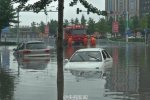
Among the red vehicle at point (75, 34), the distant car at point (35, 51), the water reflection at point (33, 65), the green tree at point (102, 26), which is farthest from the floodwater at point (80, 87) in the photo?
the green tree at point (102, 26)

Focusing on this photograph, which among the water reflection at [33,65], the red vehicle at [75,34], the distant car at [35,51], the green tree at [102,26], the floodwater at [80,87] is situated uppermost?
the green tree at [102,26]

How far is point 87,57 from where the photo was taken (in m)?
21.7

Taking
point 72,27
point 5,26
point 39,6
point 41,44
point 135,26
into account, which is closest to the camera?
point 39,6

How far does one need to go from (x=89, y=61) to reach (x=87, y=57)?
419 mm

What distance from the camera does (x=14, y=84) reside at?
1728 cm

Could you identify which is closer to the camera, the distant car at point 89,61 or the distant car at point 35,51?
the distant car at point 89,61

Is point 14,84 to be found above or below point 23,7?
below

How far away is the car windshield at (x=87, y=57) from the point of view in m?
21.5

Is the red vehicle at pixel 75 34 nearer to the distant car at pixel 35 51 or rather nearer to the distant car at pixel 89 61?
the distant car at pixel 35 51

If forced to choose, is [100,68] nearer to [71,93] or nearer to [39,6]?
[71,93]

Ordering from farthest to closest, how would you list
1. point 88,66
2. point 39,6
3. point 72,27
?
point 72,27 < point 88,66 < point 39,6

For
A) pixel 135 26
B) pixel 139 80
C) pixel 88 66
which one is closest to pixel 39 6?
pixel 139 80

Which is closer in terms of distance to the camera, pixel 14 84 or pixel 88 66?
pixel 14 84

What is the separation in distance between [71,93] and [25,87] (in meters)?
2.51
